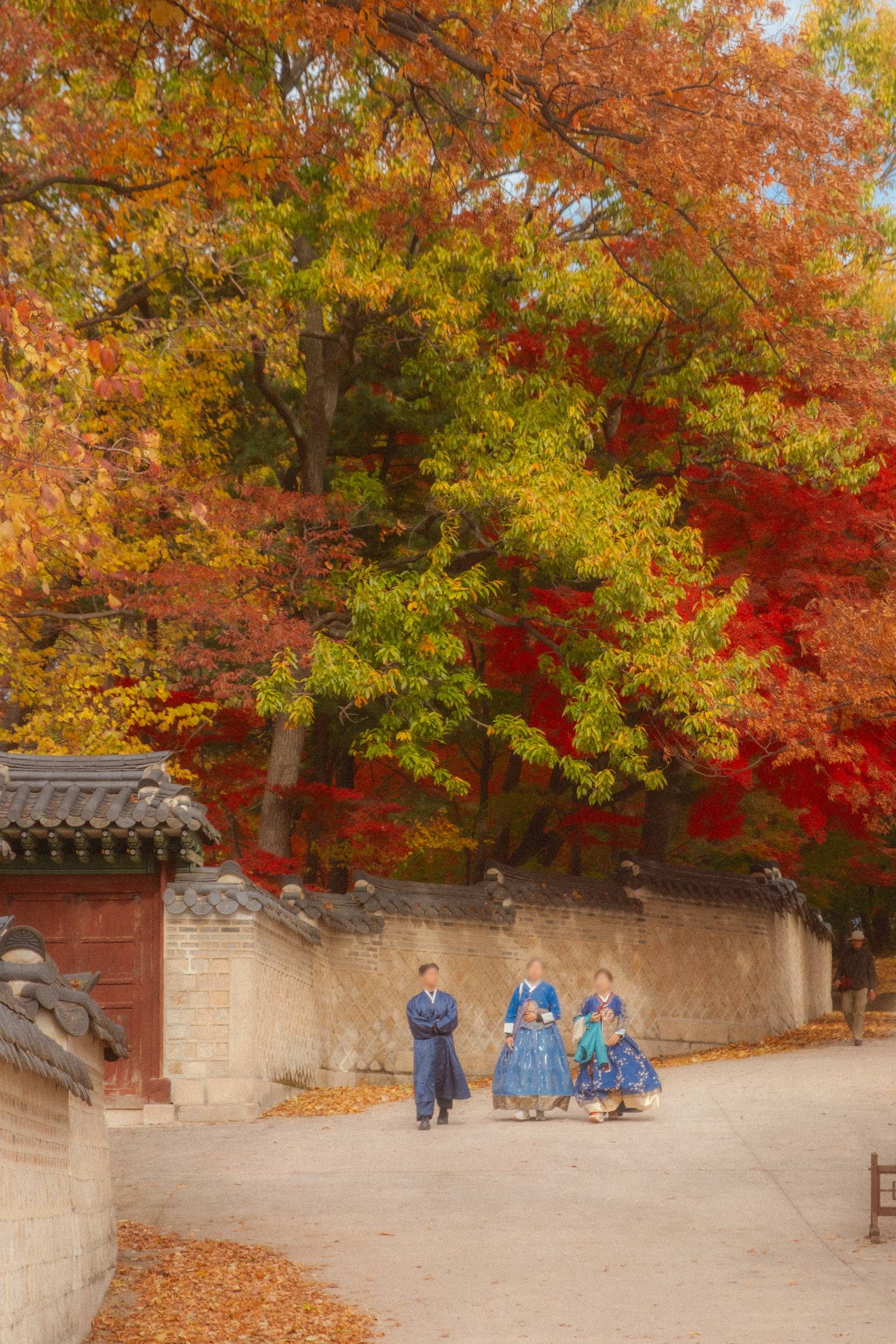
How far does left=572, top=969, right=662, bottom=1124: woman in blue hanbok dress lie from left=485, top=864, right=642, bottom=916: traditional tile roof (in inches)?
263

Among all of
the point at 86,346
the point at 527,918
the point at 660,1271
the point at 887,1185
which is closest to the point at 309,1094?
the point at 527,918

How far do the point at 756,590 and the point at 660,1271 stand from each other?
1323cm

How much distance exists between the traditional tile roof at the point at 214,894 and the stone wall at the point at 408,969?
0.06 feet

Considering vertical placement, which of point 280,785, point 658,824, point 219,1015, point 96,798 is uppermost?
point 280,785

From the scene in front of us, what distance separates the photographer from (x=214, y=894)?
14.9m

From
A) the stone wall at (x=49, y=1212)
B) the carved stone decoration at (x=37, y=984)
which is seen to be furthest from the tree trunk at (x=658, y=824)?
the carved stone decoration at (x=37, y=984)

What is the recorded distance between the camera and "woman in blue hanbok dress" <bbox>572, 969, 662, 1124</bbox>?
13617 mm

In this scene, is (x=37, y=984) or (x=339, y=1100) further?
(x=339, y=1100)

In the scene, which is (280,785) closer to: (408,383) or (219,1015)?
(219,1015)

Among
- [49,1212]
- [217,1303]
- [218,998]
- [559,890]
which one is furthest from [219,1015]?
[49,1212]

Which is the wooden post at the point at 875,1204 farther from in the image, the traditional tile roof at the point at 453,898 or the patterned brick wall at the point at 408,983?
the traditional tile roof at the point at 453,898

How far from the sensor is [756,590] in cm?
1938

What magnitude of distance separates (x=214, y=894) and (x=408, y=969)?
4.78 metres

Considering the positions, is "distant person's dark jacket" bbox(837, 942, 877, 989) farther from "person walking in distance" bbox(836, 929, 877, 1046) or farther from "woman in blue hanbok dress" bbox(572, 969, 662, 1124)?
"woman in blue hanbok dress" bbox(572, 969, 662, 1124)
